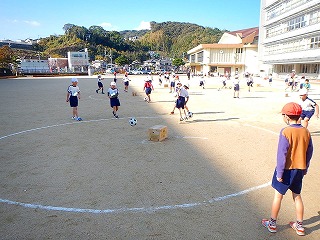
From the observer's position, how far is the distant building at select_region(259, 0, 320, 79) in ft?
126

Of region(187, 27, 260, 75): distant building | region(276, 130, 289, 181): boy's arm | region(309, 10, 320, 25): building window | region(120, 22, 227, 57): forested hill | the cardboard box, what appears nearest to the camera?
region(276, 130, 289, 181): boy's arm

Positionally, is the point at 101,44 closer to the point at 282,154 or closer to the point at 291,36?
the point at 291,36

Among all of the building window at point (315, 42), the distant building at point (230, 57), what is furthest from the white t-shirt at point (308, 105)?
the distant building at point (230, 57)

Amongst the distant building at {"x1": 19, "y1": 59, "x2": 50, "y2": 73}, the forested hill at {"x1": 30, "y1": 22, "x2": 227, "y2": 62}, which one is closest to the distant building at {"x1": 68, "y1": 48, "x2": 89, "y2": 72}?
the distant building at {"x1": 19, "y1": 59, "x2": 50, "y2": 73}

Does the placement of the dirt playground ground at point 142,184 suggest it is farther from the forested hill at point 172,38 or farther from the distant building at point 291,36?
the forested hill at point 172,38

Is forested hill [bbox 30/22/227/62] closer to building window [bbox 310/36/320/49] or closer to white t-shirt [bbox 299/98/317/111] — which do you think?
building window [bbox 310/36/320/49]

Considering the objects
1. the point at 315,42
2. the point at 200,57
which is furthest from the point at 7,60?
the point at 315,42

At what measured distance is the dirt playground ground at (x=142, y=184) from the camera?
13.5 ft

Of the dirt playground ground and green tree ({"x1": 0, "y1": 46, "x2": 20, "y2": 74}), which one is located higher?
green tree ({"x1": 0, "y1": 46, "x2": 20, "y2": 74})

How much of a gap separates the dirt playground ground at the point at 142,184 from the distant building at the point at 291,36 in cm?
3432

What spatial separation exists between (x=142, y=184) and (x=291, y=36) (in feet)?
155

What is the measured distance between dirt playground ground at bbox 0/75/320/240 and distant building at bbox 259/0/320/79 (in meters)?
34.3

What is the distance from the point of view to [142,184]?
5617 millimetres

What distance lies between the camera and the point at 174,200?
4.95 metres
